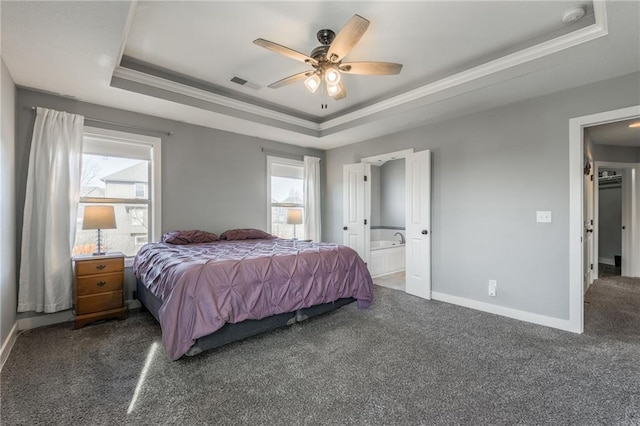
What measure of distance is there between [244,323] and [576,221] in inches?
→ 133

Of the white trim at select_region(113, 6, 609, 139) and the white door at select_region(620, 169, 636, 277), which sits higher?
the white trim at select_region(113, 6, 609, 139)

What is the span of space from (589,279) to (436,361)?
4211 millimetres

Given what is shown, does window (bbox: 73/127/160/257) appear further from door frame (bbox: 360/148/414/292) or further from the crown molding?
door frame (bbox: 360/148/414/292)

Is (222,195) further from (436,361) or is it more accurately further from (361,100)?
(436,361)

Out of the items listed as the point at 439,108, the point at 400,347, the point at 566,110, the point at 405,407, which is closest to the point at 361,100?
the point at 439,108

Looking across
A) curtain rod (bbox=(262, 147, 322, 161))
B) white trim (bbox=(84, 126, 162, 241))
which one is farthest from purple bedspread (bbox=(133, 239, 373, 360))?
curtain rod (bbox=(262, 147, 322, 161))

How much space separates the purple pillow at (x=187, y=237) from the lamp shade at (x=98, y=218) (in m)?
0.61

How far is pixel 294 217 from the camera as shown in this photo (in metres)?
4.99

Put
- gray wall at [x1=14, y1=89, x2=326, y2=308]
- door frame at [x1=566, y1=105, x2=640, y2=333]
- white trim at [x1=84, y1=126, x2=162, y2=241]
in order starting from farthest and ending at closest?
white trim at [x1=84, y1=126, x2=162, y2=241] < gray wall at [x1=14, y1=89, x2=326, y2=308] < door frame at [x1=566, y1=105, x2=640, y2=333]

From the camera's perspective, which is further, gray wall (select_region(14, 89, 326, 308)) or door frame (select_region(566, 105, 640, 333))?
gray wall (select_region(14, 89, 326, 308))

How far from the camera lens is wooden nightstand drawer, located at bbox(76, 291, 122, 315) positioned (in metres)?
2.93

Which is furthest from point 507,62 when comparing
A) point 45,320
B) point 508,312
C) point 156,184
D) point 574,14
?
point 45,320

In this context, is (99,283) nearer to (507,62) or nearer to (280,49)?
(280,49)

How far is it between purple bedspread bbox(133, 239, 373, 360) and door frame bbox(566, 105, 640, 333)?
2037 mm
